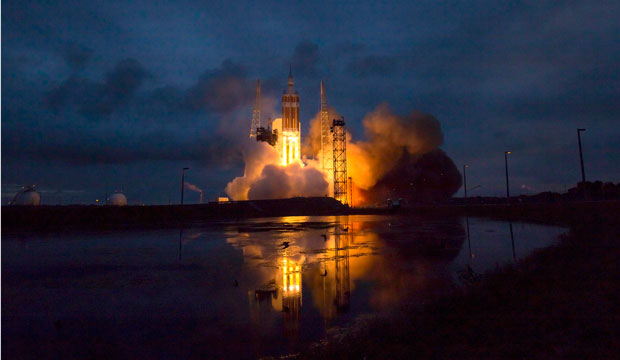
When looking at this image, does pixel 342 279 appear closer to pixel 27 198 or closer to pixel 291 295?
pixel 291 295

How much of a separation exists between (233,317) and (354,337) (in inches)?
136

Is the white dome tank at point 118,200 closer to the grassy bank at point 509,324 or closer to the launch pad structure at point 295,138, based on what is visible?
the launch pad structure at point 295,138

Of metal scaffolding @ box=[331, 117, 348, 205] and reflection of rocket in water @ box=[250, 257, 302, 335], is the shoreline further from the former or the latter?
reflection of rocket in water @ box=[250, 257, 302, 335]

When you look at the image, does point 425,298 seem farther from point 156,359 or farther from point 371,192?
point 371,192

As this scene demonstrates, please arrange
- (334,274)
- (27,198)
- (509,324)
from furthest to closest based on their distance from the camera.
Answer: (27,198) < (334,274) < (509,324)

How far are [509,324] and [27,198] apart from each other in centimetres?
8277

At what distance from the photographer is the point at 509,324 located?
692cm

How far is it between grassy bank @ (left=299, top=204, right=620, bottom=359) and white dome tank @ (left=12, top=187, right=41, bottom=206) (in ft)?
259

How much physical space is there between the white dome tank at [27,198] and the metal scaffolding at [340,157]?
60156 millimetres

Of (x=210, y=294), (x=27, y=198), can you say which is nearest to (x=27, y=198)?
(x=27, y=198)

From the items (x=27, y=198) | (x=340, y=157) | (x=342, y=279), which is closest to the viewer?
(x=342, y=279)

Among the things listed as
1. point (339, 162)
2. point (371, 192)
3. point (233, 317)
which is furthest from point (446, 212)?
point (233, 317)

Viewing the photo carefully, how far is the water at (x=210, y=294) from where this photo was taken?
306 inches

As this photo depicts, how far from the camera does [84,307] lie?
10305mm
